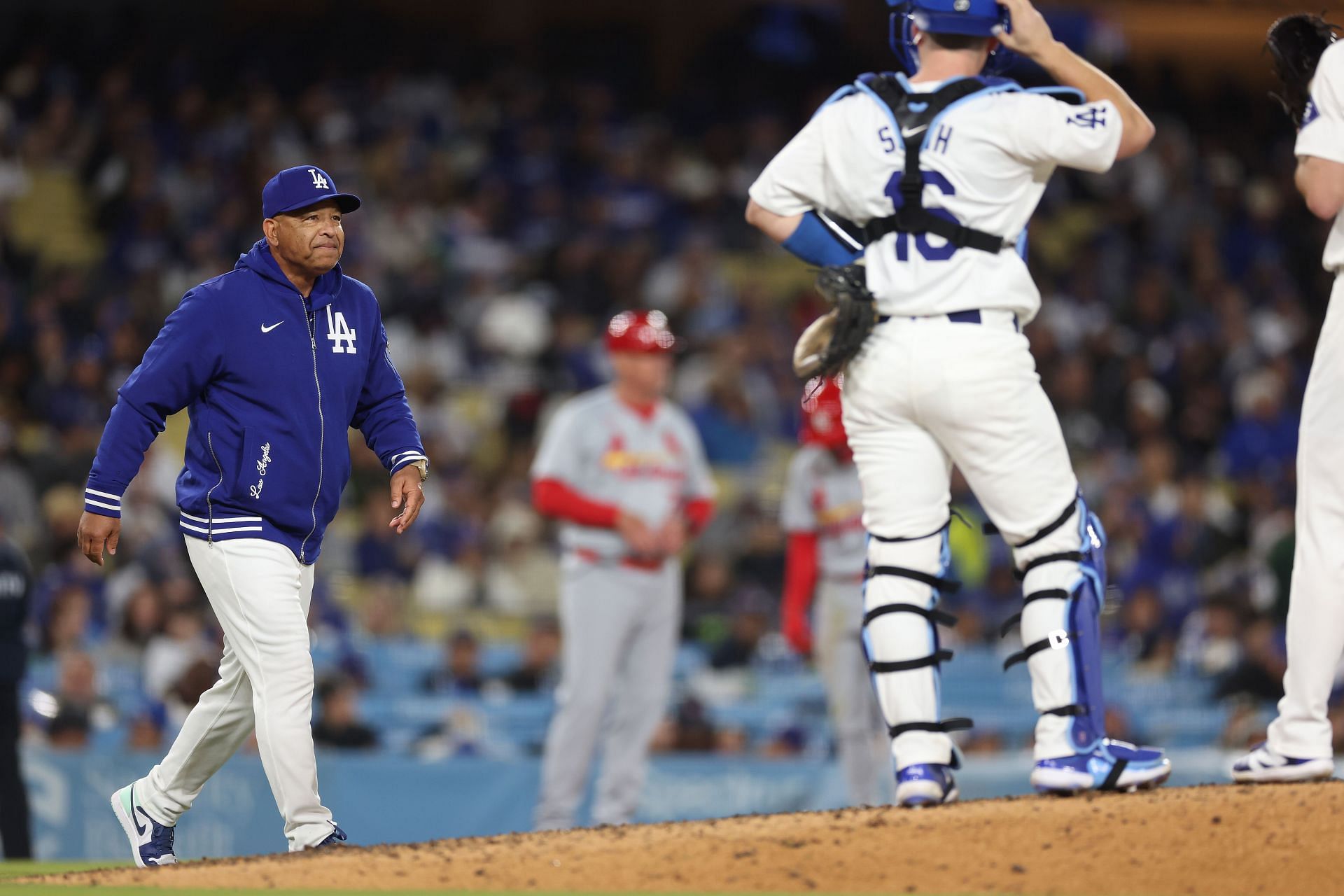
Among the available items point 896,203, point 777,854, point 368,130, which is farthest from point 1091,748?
point 368,130

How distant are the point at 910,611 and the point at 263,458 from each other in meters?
2.06

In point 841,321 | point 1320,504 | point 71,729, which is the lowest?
point 71,729

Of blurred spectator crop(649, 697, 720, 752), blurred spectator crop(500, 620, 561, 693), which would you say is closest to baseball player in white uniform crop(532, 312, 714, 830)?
blurred spectator crop(649, 697, 720, 752)

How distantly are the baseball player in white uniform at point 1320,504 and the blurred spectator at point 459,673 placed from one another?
6857 millimetres

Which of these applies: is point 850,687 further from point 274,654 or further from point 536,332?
point 536,332

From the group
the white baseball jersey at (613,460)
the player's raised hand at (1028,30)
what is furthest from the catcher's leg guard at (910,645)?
the white baseball jersey at (613,460)

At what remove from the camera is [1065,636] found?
4.95 m

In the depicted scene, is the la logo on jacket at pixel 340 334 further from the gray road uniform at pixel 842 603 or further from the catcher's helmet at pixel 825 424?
the gray road uniform at pixel 842 603

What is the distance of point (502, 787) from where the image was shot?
994 cm

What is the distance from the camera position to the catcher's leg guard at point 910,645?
5012 millimetres

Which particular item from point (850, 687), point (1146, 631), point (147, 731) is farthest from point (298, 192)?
A: point (1146, 631)

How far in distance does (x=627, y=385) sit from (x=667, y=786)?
262cm

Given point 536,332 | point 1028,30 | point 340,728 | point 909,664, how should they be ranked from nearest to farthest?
point 1028,30 → point 909,664 → point 340,728 → point 536,332

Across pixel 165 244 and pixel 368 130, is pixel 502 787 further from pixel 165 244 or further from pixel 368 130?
pixel 368 130
